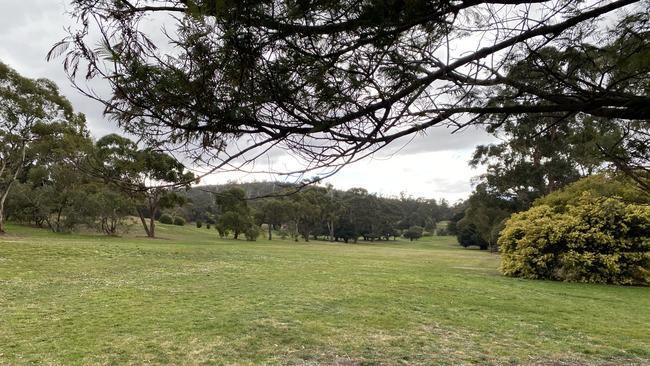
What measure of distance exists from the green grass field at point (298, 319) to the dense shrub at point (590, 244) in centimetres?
135

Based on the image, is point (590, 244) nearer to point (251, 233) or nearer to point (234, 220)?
point (251, 233)

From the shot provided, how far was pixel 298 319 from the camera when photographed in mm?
7496

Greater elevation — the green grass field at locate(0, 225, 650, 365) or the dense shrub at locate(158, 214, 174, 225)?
the dense shrub at locate(158, 214, 174, 225)

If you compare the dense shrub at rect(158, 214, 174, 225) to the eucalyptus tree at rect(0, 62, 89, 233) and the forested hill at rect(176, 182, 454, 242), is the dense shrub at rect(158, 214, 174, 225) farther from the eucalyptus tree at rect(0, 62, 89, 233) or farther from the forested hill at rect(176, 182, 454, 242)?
the eucalyptus tree at rect(0, 62, 89, 233)

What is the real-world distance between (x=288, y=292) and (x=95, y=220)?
28.2 metres

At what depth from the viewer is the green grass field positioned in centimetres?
555

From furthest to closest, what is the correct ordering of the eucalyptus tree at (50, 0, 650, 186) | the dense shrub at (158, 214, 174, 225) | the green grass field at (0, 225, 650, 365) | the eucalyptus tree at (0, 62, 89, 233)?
1. the dense shrub at (158, 214, 174, 225)
2. the eucalyptus tree at (0, 62, 89, 233)
3. the green grass field at (0, 225, 650, 365)
4. the eucalyptus tree at (50, 0, 650, 186)

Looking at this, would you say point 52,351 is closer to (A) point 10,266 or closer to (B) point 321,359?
(B) point 321,359

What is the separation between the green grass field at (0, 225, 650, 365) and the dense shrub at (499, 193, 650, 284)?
1350 mm

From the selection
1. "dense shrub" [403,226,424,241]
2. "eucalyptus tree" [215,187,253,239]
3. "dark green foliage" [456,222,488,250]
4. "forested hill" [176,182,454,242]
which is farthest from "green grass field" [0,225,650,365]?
"dense shrub" [403,226,424,241]

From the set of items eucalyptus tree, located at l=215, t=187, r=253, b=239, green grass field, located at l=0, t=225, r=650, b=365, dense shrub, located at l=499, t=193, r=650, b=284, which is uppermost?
eucalyptus tree, located at l=215, t=187, r=253, b=239

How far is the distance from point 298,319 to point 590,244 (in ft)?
38.6

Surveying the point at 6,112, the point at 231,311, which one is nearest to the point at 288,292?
the point at 231,311

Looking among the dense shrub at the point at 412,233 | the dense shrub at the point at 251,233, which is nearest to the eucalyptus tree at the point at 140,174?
the dense shrub at the point at 251,233
